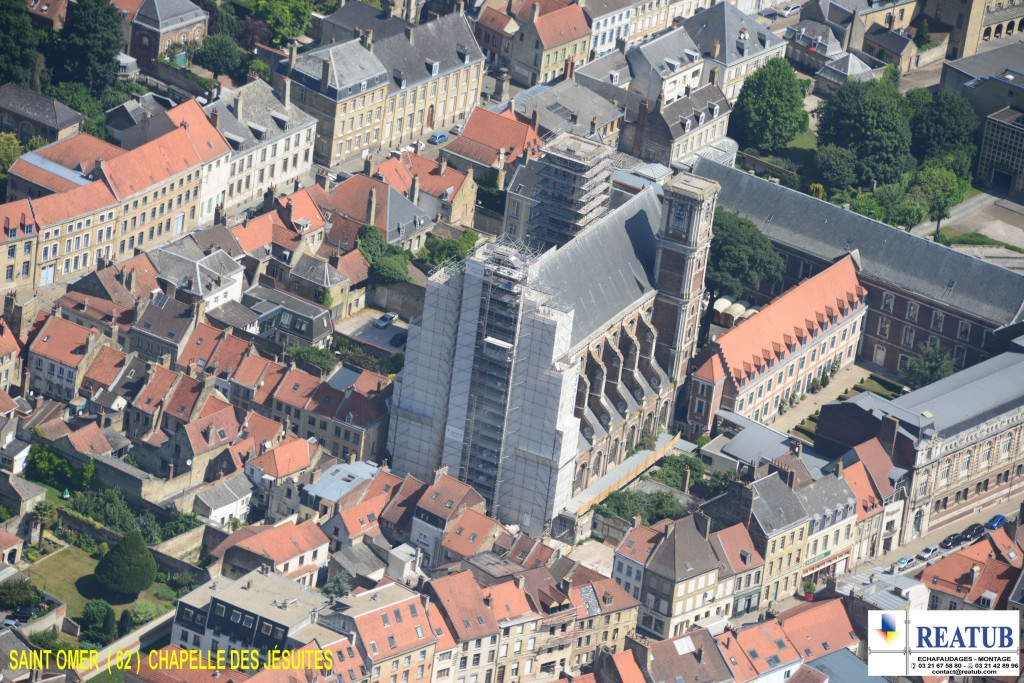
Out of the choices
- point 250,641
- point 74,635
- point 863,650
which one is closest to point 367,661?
point 250,641

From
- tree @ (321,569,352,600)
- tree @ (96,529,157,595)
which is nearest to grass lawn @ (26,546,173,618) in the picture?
tree @ (96,529,157,595)

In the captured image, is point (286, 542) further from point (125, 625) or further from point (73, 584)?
point (73, 584)

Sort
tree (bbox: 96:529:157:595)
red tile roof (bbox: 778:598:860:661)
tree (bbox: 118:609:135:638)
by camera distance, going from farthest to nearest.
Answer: red tile roof (bbox: 778:598:860:661) → tree (bbox: 96:529:157:595) → tree (bbox: 118:609:135:638)

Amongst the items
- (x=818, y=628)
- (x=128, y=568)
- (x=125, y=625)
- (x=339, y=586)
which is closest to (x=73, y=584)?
(x=128, y=568)

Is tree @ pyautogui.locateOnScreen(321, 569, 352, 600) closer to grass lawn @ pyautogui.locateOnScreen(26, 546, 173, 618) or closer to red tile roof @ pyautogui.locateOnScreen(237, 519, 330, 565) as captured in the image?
red tile roof @ pyautogui.locateOnScreen(237, 519, 330, 565)

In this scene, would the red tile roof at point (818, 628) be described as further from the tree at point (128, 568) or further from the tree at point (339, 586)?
the tree at point (128, 568)

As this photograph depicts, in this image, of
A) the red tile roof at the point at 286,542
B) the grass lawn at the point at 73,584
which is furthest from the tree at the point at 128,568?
the red tile roof at the point at 286,542
